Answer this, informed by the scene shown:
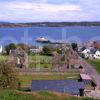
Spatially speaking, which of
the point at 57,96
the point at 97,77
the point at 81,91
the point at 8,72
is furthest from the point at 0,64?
the point at 97,77

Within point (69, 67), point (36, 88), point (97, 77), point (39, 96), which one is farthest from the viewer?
point (69, 67)

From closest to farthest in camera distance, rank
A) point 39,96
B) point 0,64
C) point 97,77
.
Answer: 1. point 39,96
2. point 0,64
3. point 97,77

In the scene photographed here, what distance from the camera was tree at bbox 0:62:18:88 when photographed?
1573 centimetres

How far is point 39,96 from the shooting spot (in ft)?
32.7

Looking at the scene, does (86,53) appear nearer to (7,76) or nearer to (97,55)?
(97,55)

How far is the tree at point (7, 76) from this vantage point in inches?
619

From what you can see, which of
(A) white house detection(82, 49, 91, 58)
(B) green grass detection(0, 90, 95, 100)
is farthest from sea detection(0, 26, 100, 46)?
(B) green grass detection(0, 90, 95, 100)

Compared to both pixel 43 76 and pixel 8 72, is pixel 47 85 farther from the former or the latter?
pixel 43 76

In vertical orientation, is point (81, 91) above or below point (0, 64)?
below

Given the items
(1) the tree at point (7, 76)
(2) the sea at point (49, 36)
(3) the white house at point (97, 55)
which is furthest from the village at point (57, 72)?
(2) the sea at point (49, 36)

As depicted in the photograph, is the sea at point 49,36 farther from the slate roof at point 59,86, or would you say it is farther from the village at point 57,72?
the slate roof at point 59,86

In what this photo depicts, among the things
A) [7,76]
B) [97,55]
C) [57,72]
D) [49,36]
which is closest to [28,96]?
[7,76]

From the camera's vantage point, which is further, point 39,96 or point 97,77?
point 97,77

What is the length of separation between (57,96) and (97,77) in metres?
13.7
